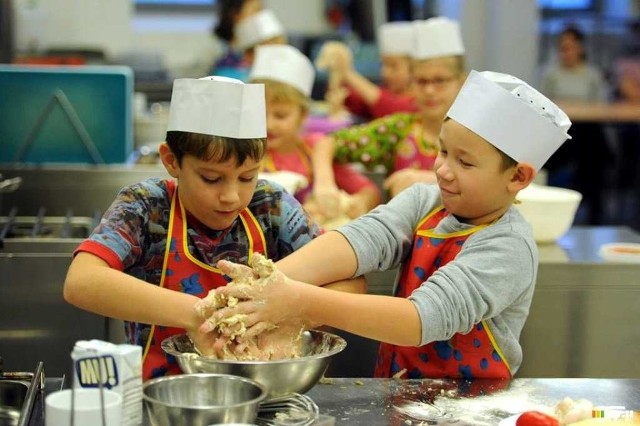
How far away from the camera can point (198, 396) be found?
4.95 feet

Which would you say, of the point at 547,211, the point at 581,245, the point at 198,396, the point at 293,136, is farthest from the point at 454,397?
the point at 293,136

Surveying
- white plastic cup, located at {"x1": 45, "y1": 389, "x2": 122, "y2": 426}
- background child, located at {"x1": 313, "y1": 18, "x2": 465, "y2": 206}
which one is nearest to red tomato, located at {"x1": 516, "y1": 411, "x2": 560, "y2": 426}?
white plastic cup, located at {"x1": 45, "y1": 389, "x2": 122, "y2": 426}

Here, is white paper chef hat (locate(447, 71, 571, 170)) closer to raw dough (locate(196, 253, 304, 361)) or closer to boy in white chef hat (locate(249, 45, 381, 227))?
raw dough (locate(196, 253, 304, 361))

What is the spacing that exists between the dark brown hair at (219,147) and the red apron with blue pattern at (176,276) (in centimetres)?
14

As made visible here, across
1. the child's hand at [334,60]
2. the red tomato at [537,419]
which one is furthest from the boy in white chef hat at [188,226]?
the child's hand at [334,60]

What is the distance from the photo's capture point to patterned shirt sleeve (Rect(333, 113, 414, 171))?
3.25 m

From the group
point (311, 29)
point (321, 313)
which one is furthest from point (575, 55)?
point (321, 313)

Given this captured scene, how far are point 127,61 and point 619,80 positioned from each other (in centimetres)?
358

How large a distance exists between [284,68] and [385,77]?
6.70 ft

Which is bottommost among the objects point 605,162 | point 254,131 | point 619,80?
point 605,162

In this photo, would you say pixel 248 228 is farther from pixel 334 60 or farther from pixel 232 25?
pixel 232 25

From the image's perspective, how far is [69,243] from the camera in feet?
8.08

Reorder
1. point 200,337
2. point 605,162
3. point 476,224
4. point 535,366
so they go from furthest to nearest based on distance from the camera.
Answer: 1. point 605,162
2. point 535,366
3. point 476,224
4. point 200,337

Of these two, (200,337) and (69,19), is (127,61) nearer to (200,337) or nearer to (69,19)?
(69,19)
